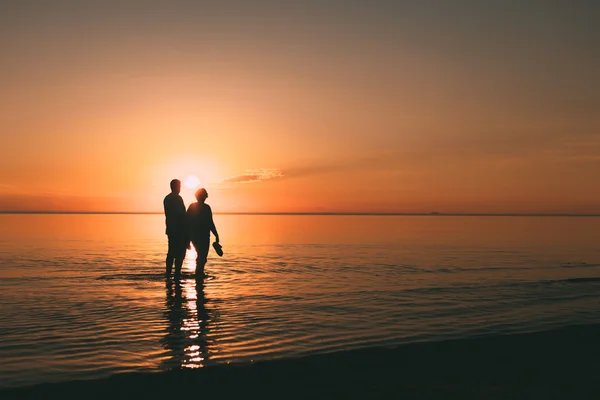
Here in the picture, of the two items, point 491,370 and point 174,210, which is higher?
point 174,210

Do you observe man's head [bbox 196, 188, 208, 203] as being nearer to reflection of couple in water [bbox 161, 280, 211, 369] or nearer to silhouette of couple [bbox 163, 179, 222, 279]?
silhouette of couple [bbox 163, 179, 222, 279]

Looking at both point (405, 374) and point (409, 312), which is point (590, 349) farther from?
point (409, 312)

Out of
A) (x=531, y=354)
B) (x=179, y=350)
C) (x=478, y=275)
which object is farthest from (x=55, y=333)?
(x=478, y=275)

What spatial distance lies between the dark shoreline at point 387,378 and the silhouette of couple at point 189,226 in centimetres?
869

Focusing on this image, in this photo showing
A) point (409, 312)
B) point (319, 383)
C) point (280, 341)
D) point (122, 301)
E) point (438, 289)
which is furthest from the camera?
point (438, 289)

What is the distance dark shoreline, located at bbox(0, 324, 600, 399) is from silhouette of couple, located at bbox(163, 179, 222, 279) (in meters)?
8.69

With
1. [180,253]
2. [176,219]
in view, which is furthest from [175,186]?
[180,253]

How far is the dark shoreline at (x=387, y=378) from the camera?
19.3ft

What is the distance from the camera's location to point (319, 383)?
6258 mm

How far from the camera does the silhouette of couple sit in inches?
603

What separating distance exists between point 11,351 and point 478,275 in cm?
1615

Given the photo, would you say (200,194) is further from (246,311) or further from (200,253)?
(246,311)

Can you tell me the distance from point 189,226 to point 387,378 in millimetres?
10060

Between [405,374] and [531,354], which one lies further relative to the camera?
[531,354]
